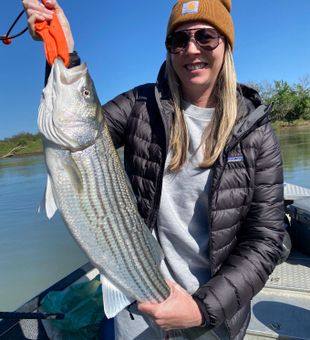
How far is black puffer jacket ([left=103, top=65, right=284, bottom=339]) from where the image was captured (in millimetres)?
2076

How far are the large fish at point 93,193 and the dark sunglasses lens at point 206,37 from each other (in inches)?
26.5

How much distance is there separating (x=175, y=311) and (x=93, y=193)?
72 centimetres

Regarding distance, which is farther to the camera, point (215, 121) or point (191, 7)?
point (215, 121)

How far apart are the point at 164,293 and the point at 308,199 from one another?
3.72m

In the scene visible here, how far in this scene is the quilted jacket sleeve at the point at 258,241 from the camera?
2.04 metres

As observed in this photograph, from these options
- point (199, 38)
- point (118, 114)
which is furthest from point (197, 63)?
point (118, 114)

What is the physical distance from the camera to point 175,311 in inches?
73.1

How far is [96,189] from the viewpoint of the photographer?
1.79m

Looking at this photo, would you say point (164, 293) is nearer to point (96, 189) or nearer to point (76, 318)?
point (96, 189)

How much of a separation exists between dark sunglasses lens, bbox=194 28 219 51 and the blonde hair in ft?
0.58

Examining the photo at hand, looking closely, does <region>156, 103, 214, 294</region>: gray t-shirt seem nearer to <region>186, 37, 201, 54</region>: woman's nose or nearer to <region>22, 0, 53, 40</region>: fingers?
<region>186, 37, 201, 54</region>: woman's nose

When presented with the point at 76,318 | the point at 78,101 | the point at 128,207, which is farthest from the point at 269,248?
the point at 76,318

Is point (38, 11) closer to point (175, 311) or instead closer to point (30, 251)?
point (175, 311)

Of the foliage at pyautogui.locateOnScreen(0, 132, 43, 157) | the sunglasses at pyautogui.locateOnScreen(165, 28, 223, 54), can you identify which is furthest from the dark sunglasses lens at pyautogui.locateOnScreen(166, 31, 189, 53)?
the foliage at pyautogui.locateOnScreen(0, 132, 43, 157)
